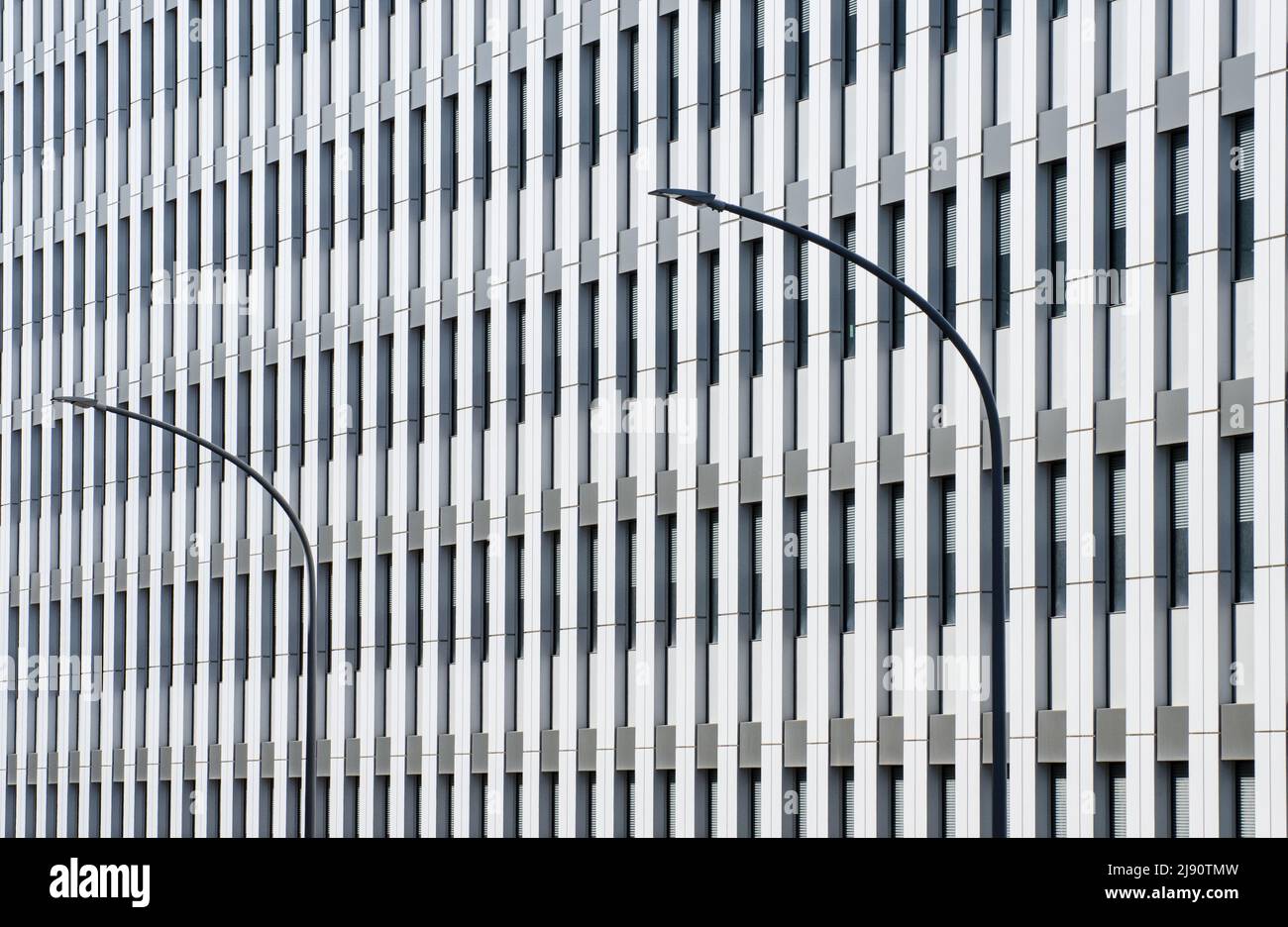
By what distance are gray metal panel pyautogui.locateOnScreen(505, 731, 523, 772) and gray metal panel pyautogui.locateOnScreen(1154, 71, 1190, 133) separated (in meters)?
16.2

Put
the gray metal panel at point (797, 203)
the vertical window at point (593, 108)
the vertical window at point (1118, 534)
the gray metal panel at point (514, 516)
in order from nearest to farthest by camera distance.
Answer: the vertical window at point (1118, 534) < the gray metal panel at point (797, 203) < the vertical window at point (593, 108) < the gray metal panel at point (514, 516)

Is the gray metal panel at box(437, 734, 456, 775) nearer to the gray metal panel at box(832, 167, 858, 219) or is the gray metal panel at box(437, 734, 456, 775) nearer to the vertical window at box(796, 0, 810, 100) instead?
the gray metal panel at box(832, 167, 858, 219)

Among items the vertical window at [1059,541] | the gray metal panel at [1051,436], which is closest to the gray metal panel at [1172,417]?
the gray metal panel at [1051,436]

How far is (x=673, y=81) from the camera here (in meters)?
39.4

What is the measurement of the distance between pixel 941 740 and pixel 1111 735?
3085 millimetres

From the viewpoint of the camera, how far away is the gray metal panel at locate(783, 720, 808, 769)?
35.2 meters

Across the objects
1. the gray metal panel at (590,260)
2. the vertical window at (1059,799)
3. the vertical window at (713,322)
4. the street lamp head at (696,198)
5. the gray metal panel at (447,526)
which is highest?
the gray metal panel at (590,260)

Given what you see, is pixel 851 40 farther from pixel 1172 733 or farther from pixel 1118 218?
pixel 1172 733

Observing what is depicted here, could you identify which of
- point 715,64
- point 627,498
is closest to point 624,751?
point 627,498

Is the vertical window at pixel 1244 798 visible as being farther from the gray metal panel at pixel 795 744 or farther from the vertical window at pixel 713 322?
the vertical window at pixel 713 322

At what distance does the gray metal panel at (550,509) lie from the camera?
1625 inches

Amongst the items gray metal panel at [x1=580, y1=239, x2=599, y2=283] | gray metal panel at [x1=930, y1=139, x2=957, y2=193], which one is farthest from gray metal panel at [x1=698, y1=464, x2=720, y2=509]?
gray metal panel at [x1=930, y1=139, x2=957, y2=193]

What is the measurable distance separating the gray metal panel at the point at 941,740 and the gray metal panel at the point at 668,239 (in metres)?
9.42
